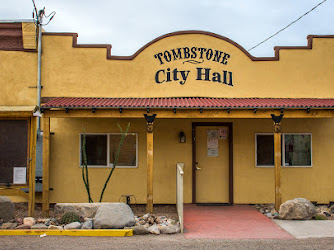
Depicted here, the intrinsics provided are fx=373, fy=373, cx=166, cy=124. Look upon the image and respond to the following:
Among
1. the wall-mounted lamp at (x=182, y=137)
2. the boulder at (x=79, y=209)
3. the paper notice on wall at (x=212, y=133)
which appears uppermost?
the paper notice on wall at (x=212, y=133)

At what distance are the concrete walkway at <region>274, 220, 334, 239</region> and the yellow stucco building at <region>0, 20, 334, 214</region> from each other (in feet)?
7.65

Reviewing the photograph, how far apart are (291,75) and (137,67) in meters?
4.55

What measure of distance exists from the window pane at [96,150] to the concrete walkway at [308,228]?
5132mm

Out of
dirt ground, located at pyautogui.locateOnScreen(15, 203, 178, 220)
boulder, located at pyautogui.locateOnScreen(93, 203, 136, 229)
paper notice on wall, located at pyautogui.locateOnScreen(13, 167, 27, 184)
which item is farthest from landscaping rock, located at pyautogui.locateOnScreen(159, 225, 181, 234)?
paper notice on wall, located at pyautogui.locateOnScreen(13, 167, 27, 184)

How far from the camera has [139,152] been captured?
1088 cm

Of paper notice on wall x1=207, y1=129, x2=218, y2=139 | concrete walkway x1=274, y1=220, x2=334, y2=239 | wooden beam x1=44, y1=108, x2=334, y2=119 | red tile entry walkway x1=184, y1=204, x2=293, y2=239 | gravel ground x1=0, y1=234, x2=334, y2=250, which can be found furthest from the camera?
paper notice on wall x1=207, y1=129, x2=218, y2=139

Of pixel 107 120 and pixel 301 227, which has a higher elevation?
pixel 107 120

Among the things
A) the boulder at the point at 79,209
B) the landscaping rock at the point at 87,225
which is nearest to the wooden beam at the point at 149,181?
the boulder at the point at 79,209

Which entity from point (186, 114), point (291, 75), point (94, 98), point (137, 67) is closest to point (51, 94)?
point (94, 98)

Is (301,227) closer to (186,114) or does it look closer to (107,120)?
(186,114)

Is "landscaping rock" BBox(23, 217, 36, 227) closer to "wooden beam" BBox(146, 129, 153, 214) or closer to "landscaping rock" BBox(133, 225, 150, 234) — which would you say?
"landscaping rock" BBox(133, 225, 150, 234)

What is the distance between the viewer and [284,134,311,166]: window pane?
35.7ft

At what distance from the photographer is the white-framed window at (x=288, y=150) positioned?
10.9 meters

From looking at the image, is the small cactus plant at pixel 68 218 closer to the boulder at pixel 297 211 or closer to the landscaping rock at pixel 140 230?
the landscaping rock at pixel 140 230
